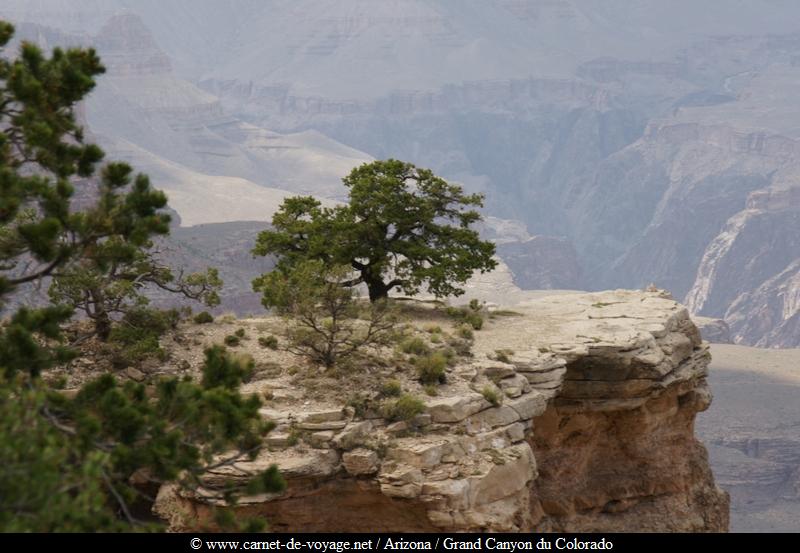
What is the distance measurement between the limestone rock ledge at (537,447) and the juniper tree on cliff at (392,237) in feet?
10.6

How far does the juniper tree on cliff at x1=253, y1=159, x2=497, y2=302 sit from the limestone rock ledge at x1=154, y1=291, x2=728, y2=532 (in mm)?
3238

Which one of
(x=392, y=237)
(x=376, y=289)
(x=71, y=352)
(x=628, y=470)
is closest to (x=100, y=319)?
(x=71, y=352)

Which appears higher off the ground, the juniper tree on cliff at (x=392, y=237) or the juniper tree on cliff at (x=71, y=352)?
the juniper tree on cliff at (x=392, y=237)

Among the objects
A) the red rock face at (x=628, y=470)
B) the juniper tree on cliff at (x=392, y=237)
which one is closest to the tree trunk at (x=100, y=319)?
the juniper tree on cliff at (x=392, y=237)

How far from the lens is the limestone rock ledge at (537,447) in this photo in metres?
40.8

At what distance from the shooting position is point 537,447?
168ft

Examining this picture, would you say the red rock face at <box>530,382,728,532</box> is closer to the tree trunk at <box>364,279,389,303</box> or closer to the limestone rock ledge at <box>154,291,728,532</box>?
the limestone rock ledge at <box>154,291,728,532</box>

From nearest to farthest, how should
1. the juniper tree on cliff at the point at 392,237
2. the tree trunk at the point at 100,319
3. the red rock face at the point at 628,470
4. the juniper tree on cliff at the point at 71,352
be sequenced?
the juniper tree on cliff at the point at 71,352
the tree trunk at the point at 100,319
the red rock face at the point at 628,470
the juniper tree on cliff at the point at 392,237

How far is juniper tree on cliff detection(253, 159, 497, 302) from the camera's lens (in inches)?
2137

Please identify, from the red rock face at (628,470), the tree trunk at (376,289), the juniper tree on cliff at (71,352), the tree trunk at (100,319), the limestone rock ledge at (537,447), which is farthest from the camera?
the tree trunk at (376,289)

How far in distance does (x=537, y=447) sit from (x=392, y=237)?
10947mm

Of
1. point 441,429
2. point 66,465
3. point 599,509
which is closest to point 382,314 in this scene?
point 441,429

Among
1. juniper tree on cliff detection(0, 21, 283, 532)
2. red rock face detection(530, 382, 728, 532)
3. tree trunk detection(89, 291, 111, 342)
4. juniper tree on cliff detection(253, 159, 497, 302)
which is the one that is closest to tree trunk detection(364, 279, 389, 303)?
juniper tree on cliff detection(253, 159, 497, 302)

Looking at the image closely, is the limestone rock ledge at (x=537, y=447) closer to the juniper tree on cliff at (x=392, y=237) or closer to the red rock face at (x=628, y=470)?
the red rock face at (x=628, y=470)
